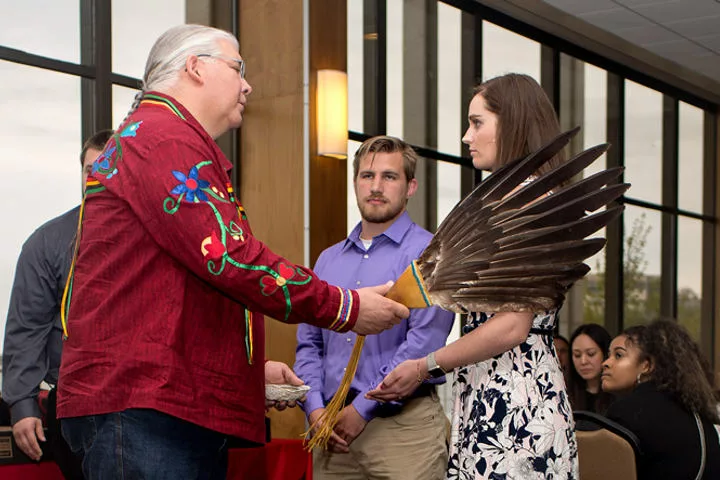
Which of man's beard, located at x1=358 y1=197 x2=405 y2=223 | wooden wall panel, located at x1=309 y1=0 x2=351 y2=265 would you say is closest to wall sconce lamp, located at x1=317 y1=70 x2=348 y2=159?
wooden wall panel, located at x1=309 y1=0 x2=351 y2=265

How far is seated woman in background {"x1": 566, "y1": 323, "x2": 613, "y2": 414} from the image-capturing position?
543 centimetres

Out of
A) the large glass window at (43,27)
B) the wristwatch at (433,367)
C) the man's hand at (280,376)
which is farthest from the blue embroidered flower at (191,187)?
the large glass window at (43,27)

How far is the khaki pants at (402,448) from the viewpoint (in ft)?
9.98

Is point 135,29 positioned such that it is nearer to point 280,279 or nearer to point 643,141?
point 280,279

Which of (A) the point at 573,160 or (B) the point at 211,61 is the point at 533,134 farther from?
(B) the point at 211,61

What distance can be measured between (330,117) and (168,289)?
3963 millimetres

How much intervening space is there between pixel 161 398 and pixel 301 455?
1950 millimetres

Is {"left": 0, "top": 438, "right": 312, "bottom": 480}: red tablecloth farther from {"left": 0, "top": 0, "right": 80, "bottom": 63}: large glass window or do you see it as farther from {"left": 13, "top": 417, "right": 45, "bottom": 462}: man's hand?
{"left": 0, "top": 0, "right": 80, "bottom": 63}: large glass window

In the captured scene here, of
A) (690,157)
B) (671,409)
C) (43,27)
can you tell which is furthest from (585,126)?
(671,409)

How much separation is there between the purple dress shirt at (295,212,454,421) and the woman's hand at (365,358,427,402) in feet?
1.40

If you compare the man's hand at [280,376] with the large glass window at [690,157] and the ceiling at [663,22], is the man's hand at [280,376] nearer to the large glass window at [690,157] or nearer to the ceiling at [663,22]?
the ceiling at [663,22]

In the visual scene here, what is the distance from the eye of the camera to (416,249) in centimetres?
324

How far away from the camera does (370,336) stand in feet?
10.2

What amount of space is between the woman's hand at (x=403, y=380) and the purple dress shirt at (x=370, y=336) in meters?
0.43
